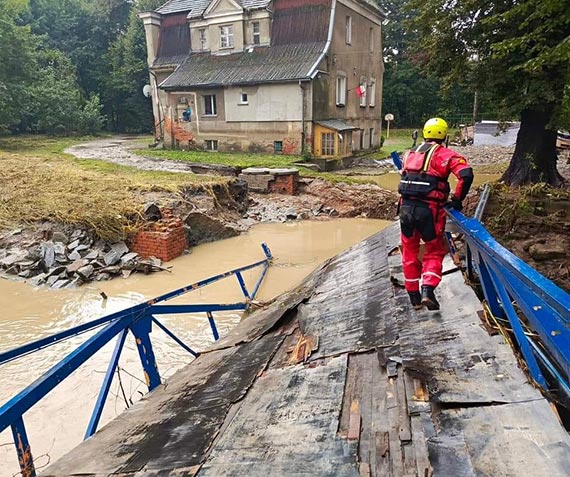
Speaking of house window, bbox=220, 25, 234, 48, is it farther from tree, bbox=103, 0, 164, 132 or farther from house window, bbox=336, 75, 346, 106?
tree, bbox=103, 0, 164, 132

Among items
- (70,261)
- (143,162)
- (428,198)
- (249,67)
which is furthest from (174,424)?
(249,67)

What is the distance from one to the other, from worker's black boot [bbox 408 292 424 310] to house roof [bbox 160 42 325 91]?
741 inches

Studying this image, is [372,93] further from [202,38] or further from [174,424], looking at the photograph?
[174,424]

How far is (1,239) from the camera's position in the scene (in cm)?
952

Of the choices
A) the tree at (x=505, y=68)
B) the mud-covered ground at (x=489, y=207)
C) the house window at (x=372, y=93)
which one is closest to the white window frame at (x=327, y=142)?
the mud-covered ground at (x=489, y=207)

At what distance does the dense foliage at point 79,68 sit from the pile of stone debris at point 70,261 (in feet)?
68.3

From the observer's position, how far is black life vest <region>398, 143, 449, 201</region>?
349 centimetres

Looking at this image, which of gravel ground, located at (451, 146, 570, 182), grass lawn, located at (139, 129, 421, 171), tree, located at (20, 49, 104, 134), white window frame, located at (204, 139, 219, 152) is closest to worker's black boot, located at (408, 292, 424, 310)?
grass lawn, located at (139, 129, 421, 171)

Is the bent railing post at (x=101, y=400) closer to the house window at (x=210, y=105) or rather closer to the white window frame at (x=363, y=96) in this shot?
the house window at (x=210, y=105)

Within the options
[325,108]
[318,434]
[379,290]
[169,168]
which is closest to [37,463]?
[318,434]

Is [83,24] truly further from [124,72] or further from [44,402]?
[44,402]

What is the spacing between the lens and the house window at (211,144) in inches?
963

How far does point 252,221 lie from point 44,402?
8.66 meters

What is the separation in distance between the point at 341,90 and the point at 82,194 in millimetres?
16802
